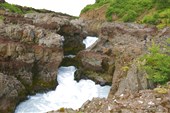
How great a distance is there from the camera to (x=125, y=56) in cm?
2294

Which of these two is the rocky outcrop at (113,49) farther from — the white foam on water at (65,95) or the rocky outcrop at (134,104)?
the rocky outcrop at (134,104)

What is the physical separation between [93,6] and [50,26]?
39.7 meters

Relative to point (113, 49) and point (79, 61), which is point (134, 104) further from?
point (79, 61)

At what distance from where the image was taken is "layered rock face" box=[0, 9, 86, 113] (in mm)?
23391

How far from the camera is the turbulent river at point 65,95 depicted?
2450cm

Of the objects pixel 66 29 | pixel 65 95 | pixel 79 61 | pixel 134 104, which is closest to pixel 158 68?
pixel 134 104

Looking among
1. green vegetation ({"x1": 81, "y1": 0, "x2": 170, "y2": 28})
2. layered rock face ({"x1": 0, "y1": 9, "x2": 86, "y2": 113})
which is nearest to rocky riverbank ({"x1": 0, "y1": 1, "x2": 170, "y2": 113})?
layered rock face ({"x1": 0, "y1": 9, "x2": 86, "y2": 113})

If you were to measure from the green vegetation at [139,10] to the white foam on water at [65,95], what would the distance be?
18843 mm


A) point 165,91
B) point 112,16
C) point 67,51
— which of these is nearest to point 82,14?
point 112,16

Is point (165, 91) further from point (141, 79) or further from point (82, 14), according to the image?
point (82, 14)

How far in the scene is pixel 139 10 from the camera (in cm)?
5709

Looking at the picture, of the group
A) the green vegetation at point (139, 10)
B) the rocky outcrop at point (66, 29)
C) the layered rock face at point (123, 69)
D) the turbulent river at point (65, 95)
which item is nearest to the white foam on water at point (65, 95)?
the turbulent river at point (65, 95)

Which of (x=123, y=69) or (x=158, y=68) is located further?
(x=123, y=69)

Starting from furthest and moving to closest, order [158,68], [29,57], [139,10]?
[139,10] → [29,57] → [158,68]
